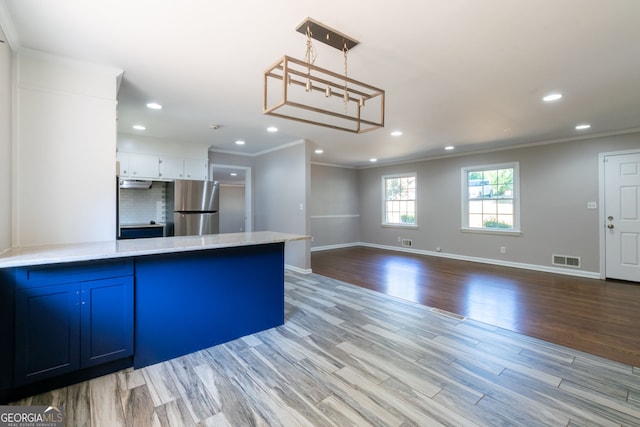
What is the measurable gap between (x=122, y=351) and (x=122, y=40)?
2.32 meters

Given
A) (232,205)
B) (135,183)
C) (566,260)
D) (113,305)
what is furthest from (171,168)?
(566,260)

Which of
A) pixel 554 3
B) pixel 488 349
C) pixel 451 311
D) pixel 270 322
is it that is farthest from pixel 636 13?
pixel 270 322

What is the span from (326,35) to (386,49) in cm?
51

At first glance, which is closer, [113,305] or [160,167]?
[113,305]

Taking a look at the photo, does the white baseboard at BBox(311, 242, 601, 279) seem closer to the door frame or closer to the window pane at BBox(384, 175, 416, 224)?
the door frame

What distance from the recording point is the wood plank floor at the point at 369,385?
1747 mm

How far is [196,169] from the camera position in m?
5.45

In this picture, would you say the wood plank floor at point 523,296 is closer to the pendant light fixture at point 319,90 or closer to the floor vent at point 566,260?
the floor vent at point 566,260

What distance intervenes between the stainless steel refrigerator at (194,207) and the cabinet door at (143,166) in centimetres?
47

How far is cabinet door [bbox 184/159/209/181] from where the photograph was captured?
5.36 metres

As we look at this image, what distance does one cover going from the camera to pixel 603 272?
4.86 m

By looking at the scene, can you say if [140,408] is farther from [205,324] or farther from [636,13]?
[636,13]

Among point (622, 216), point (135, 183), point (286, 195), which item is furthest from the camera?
point (286, 195)

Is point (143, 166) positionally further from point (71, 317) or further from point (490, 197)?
point (490, 197)
